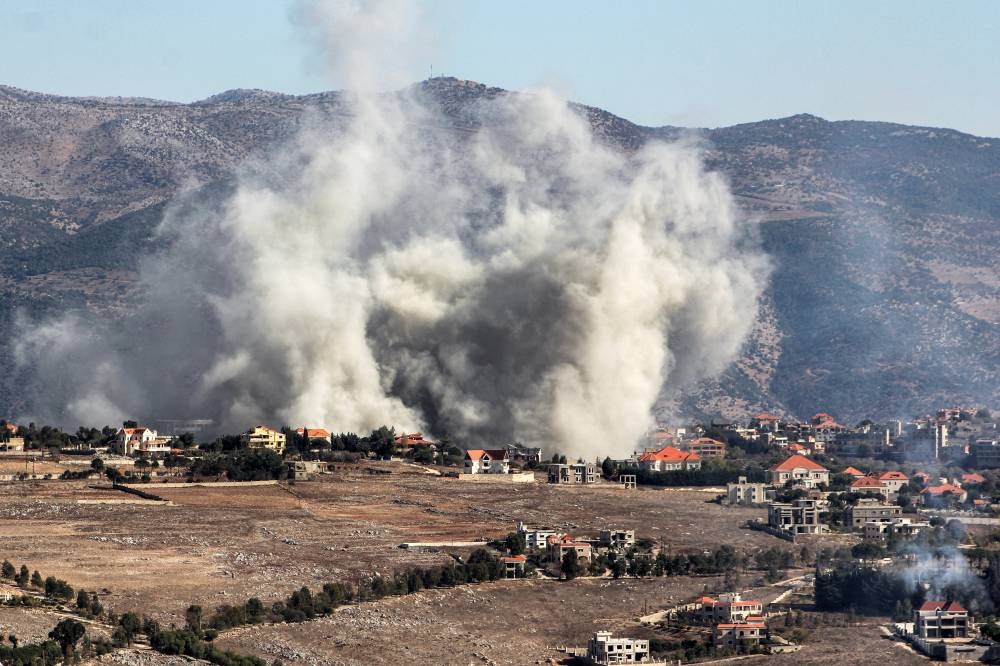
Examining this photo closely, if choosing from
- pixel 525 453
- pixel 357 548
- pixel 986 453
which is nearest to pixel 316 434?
pixel 525 453

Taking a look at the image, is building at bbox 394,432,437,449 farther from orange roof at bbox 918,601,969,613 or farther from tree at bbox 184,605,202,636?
orange roof at bbox 918,601,969,613

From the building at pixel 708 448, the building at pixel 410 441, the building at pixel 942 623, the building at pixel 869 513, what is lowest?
the building at pixel 942 623

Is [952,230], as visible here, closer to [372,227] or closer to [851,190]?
[851,190]

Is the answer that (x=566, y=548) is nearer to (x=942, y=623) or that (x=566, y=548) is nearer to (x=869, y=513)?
(x=869, y=513)

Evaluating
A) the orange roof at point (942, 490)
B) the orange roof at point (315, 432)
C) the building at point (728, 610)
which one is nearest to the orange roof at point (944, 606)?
the building at point (728, 610)

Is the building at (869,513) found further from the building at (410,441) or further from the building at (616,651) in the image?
the building at (616,651)

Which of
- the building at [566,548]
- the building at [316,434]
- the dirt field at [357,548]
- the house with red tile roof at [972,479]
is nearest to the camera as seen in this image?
the dirt field at [357,548]

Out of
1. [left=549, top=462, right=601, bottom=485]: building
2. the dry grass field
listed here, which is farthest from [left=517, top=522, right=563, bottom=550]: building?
[left=549, top=462, right=601, bottom=485]: building
